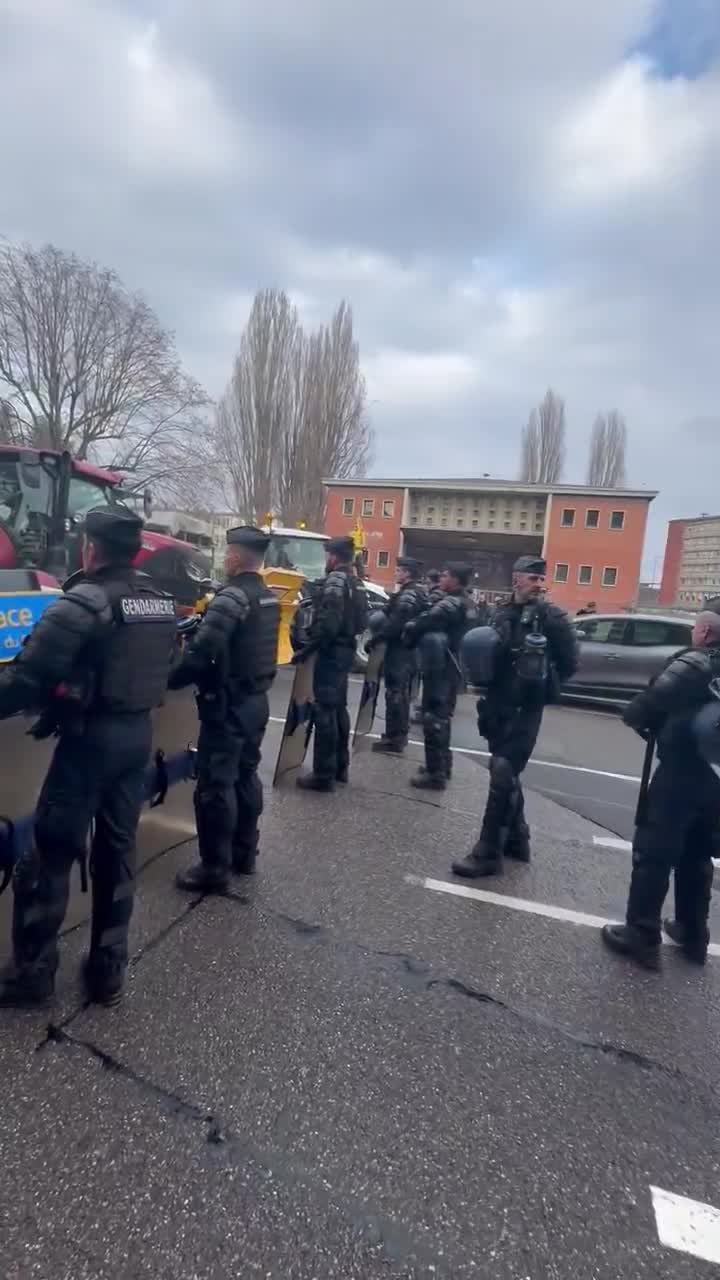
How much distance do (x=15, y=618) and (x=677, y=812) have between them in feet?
10.2

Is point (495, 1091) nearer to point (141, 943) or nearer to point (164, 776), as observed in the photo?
point (141, 943)

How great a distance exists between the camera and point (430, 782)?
5.92 m

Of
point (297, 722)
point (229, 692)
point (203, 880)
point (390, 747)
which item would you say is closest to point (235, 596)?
point (229, 692)

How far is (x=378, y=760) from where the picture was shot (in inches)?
264

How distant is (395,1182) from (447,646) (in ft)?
14.6

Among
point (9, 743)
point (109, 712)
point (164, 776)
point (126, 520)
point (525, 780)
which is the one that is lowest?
point (525, 780)

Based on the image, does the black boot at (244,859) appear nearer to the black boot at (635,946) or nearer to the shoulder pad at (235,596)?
the shoulder pad at (235,596)

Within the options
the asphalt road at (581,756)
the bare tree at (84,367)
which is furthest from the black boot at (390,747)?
the bare tree at (84,367)

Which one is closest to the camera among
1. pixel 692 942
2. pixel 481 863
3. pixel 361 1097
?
pixel 361 1097

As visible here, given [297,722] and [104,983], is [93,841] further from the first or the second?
[297,722]

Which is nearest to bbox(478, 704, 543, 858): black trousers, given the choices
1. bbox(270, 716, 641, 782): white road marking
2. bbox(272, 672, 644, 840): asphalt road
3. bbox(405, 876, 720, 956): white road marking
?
bbox(405, 876, 720, 956): white road marking

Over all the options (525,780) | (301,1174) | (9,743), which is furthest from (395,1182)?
(525,780)

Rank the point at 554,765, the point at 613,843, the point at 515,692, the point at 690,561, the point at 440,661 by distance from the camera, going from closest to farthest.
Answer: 1. the point at 515,692
2. the point at 613,843
3. the point at 440,661
4. the point at 554,765
5. the point at 690,561

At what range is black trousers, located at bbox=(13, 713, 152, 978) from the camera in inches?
99.2
